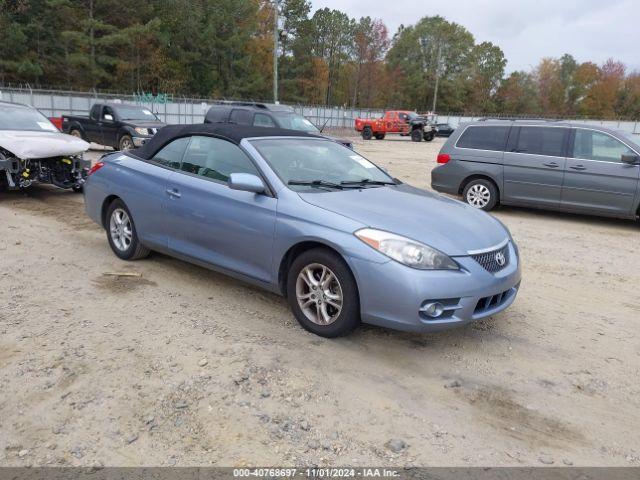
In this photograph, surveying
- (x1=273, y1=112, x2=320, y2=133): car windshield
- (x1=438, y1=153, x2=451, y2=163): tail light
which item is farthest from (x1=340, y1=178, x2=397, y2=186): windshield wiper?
(x1=273, y1=112, x2=320, y2=133): car windshield

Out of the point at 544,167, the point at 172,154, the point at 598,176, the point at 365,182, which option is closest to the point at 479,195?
the point at 544,167

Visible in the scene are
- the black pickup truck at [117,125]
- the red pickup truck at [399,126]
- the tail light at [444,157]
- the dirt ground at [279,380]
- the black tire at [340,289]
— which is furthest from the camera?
the red pickup truck at [399,126]

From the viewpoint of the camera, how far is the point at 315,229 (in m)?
3.98

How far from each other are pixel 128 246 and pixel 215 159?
63.9 inches

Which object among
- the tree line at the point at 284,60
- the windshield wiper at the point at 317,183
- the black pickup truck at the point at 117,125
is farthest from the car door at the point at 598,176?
the tree line at the point at 284,60

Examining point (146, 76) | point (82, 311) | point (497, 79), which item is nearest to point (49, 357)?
point (82, 311)

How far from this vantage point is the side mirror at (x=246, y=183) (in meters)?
4.30

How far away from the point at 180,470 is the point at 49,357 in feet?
5.25

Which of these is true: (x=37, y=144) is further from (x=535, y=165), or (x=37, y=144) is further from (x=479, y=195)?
(x=535, y=165)

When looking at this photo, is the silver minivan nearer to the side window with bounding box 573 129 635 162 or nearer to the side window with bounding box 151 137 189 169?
the side window with bounding box 573 129 635 162

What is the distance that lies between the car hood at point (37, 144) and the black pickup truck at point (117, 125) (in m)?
5.24

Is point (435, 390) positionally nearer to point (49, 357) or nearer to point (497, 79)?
point (49, 357)

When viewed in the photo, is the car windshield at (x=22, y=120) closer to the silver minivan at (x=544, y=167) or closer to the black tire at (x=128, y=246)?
the black tire at (x=128, y=246)

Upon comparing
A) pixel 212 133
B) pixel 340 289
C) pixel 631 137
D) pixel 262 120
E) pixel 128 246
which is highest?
pixel 262 120
